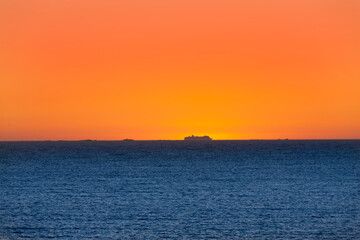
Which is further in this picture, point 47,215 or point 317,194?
point 317,194

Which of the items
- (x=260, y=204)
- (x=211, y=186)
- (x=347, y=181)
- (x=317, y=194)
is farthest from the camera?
(x=347, y=181)

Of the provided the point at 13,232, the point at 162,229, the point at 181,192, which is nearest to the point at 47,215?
the point at 13,232

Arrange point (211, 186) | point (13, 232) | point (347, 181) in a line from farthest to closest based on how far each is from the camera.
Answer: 1. point (347, 181)
2. point (211, 186)
3. point (13, 232)

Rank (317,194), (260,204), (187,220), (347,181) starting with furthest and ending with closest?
1. (347,181)
2. (317,194)
3. (260,204)
4. (187,220)

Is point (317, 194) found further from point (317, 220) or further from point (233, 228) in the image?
point (233, 228)

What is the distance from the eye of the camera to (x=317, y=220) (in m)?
52.5

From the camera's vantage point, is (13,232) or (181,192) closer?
(13,232)

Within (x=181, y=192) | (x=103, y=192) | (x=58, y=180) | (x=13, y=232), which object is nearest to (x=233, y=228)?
(x=13, y=232)

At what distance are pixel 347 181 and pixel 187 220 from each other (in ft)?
166

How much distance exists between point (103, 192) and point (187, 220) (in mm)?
28150

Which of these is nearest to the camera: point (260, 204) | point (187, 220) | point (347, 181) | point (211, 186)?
point (187, 220)

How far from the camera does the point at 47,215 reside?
181ft

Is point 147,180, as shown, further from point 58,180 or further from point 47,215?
point 47,215

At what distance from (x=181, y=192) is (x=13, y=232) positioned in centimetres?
3341
